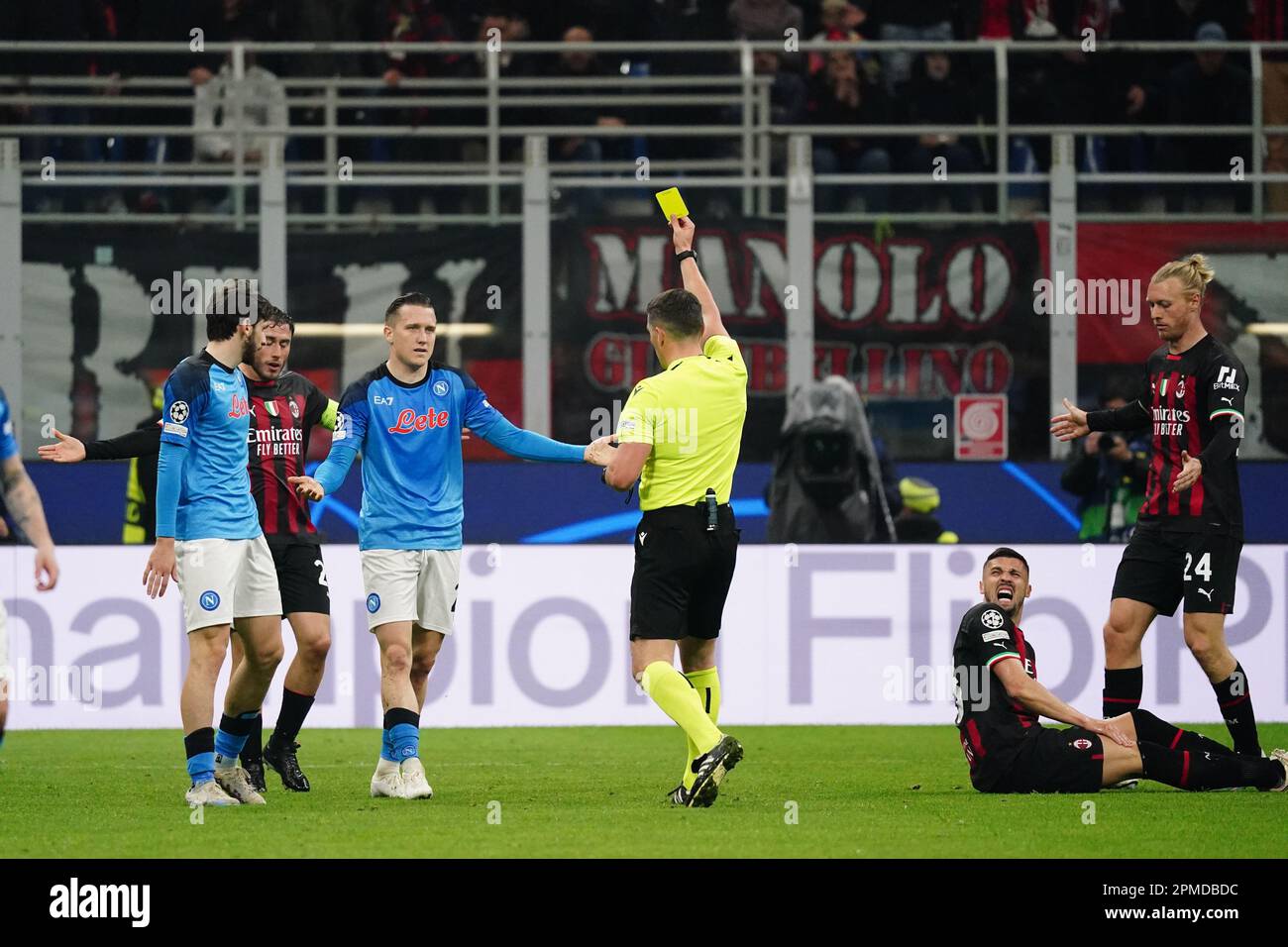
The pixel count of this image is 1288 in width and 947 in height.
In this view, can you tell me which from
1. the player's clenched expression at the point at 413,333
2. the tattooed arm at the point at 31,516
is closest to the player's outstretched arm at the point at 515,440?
the player's clenched expression at the point at 413,333

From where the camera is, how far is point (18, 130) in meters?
15.5

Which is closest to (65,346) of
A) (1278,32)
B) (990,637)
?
(990,637)

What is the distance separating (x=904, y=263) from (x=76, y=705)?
23.6ft

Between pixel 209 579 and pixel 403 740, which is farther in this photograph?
pixel 403 740

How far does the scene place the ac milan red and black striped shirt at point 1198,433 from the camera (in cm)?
792

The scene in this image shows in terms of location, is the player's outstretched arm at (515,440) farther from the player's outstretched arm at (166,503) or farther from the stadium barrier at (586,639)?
the stadium barrier at (586,639)

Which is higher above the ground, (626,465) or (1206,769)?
(626,465)

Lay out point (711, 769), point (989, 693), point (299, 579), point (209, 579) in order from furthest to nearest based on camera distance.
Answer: point (299, 579), point (989, 693), point (209, 579), point (711, 769)

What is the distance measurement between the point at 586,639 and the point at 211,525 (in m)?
4.41

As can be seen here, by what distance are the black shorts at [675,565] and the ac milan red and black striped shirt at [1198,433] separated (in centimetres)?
194

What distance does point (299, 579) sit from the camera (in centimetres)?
854

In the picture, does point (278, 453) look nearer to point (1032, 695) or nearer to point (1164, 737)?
point (1032, 695)

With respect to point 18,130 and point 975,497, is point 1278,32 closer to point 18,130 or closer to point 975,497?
point 975,497

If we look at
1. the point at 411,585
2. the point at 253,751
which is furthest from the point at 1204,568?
the point at 253,751
